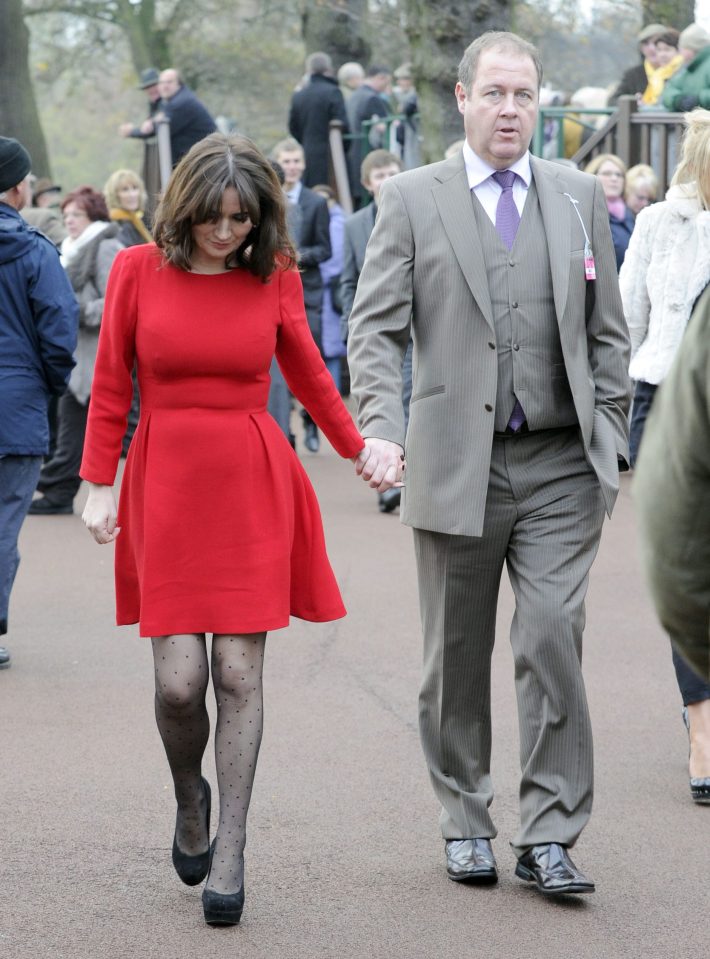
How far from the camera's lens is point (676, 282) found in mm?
6402

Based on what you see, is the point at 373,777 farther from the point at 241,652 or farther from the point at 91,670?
the point at 91,670

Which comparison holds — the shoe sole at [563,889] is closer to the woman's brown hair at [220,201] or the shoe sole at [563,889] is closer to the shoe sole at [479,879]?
the shoe sole at [479,879]

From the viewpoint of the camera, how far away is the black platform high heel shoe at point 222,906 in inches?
167

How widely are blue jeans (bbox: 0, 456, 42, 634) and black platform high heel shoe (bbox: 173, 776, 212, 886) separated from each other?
2.75 meters

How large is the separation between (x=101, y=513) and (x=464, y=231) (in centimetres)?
122

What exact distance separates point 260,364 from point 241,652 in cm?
75

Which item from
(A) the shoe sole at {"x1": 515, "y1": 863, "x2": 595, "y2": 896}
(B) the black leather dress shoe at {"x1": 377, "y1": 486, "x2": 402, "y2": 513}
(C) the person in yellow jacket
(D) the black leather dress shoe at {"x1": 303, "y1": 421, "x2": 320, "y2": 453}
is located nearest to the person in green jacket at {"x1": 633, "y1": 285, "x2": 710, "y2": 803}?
(A) the shoe sole at {"x1": 515, "y1": 863, "x2": 595, "y2": 896}

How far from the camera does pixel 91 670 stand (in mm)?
7113

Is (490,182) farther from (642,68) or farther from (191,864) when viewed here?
(642,68)

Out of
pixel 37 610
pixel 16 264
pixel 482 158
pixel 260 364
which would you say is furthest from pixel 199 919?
pixel 37 610

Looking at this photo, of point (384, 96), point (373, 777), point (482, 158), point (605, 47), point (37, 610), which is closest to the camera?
point (482, 158)

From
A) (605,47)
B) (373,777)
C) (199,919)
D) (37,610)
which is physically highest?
(199,919)

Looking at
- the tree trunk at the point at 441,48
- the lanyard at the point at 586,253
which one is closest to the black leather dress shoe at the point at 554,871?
the lanyard at the point at 586,253

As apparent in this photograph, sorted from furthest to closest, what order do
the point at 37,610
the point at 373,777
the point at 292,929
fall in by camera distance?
1. the point at 37,610
2. the point at 373,777
3. the point at 292,929
